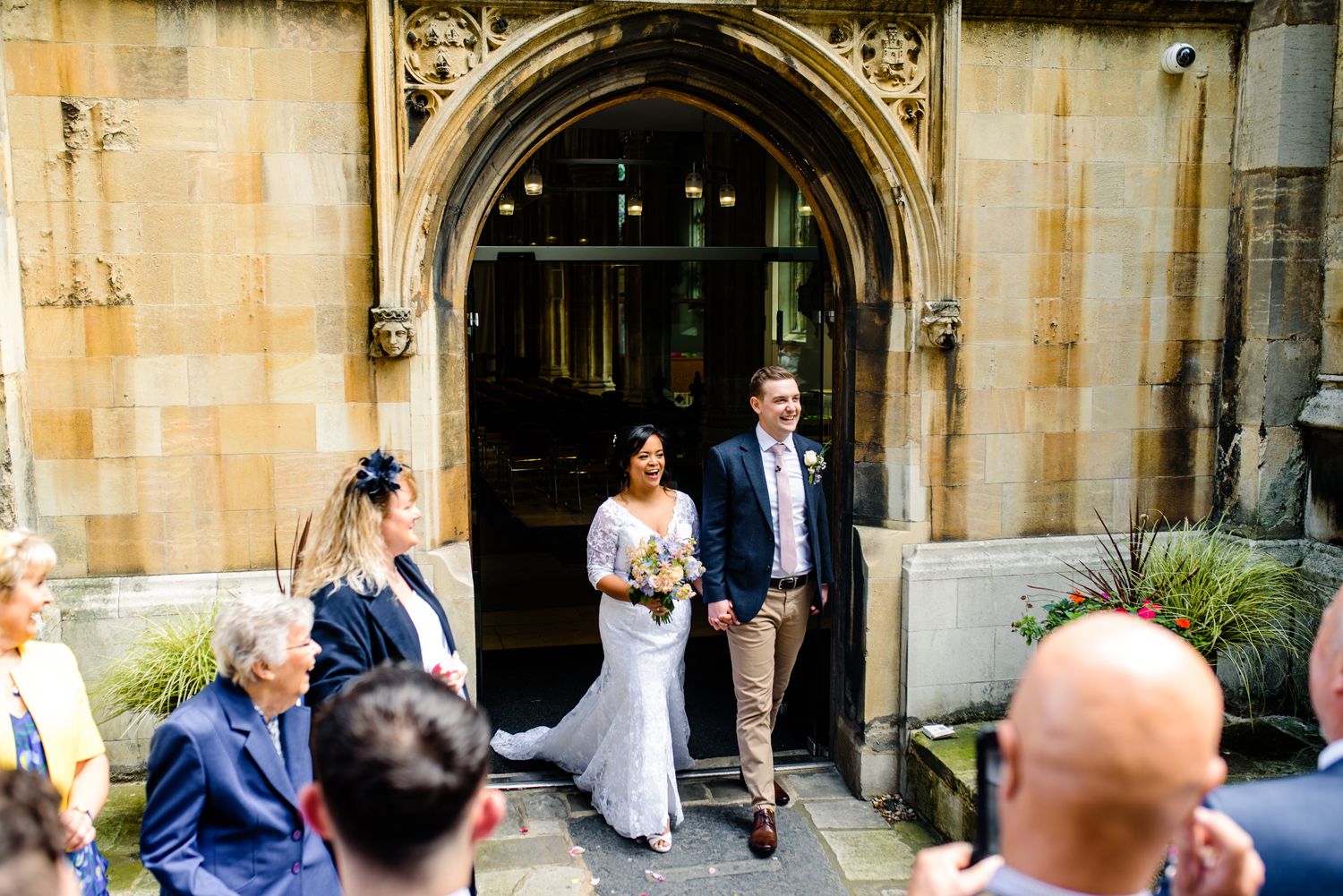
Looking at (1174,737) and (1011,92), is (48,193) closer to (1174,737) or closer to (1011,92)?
(1011,92)

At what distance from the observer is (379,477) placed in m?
3.57

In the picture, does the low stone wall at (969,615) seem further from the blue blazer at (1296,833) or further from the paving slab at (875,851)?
the blue blazer at (1296,833)

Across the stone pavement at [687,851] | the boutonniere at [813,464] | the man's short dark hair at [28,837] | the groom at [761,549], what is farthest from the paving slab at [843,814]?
the man's short dark hair at [28,837]

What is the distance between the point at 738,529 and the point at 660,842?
1.43 metres

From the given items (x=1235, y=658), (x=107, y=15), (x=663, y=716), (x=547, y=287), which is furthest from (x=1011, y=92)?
(x=547, y=287)

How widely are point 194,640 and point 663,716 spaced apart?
6.74 feet

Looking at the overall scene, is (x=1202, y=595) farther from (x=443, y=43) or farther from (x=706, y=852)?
(x=443, y=43)

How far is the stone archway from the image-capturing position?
5.29m

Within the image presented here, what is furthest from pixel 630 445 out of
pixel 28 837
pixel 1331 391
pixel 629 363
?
pixel 629 363

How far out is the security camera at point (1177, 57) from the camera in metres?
5.88

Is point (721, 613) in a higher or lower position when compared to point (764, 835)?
higher

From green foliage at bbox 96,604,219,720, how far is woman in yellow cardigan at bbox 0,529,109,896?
1.36 m

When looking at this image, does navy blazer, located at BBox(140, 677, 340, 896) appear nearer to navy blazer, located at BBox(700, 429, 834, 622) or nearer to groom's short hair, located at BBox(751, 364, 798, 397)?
navy blazer, located at BBox(700, 429, 834, 622)

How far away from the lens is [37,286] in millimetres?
5102
